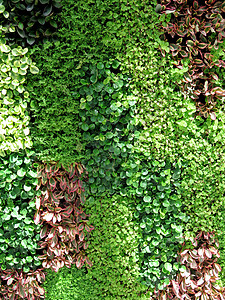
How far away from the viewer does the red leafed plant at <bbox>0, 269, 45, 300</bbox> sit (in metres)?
2.31

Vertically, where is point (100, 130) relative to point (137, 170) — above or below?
above

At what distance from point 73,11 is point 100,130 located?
0.94 meters

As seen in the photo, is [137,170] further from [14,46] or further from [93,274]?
[14,46]

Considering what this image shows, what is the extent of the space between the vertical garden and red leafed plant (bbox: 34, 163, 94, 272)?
0.01 m

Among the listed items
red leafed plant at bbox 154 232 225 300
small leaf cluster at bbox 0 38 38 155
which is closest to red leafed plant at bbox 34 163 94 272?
small leaf cluster at bbox 0 38 38 155

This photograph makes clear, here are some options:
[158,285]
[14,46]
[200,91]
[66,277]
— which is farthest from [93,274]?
[14,46]

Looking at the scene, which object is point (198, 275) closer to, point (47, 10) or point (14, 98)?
point (14, 98)

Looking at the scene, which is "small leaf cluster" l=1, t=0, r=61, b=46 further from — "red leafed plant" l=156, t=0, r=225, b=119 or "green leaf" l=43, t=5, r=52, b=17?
"red leafed plant" l=156, t=0, r=225, b=119

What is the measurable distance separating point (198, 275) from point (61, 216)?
133 cm

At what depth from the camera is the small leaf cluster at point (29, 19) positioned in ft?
6.63

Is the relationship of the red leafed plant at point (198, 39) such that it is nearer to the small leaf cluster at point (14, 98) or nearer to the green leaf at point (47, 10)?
the green leaf at point (47, 10)

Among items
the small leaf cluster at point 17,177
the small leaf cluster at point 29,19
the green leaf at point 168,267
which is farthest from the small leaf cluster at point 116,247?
the small leaf cluster at point 29,19

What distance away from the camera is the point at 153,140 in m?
2.25

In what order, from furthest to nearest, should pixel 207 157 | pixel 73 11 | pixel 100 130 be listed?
pixel 207 157 < pixel 100 130 < pixel 73 11
